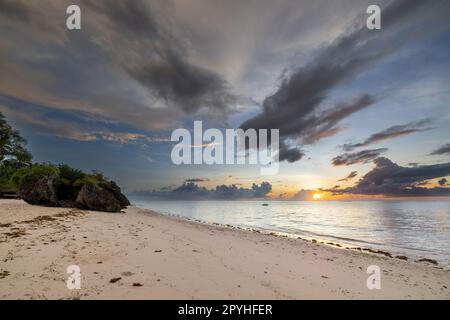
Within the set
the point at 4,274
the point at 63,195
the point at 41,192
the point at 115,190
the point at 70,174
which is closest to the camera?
the point at 4,274

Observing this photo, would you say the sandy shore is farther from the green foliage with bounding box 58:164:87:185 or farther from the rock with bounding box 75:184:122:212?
the green foliage with bounding box 58:164:87:185

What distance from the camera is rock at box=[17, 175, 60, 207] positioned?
74.2 ft

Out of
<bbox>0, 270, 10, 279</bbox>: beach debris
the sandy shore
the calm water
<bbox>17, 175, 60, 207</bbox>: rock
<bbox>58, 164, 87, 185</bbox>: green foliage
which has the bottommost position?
the calm water

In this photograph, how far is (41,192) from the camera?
22.6m

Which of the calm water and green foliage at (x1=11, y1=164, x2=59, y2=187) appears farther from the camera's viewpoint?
green foliage at (x1=11, y1=164, x2=59, y2=187)

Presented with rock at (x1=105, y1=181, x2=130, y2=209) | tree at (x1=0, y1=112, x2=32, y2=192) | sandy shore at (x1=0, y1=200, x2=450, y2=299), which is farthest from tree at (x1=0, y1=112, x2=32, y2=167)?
sandy shore at (x1=0, y1=200, x2=450, y2=299)

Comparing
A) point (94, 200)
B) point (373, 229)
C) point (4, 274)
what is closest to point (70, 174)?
point (94, 200)

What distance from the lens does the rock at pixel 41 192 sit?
2262 centimetres

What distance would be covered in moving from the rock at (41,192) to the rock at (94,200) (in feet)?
7.50

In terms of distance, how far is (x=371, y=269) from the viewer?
11.8 m

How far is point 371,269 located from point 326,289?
6512 mm

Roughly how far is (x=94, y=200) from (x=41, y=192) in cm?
497

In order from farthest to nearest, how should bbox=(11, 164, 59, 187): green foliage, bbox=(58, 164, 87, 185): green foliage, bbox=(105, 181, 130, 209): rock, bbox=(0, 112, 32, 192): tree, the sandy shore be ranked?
1. bbox=(0, 112, 32, 192): tree
2. bbox=(105, 181, 130, 209): rock
3. bbox=(58, 164, 87, 185): green foliage
4. bbox=(11, 164, 59, 187): green foliage
5. the sandy shore

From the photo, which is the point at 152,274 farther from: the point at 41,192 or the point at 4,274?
the point at 41,192
